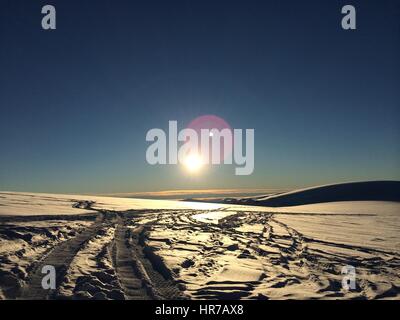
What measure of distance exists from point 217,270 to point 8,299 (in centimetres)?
414

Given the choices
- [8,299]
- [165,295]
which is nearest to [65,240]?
[8,299]

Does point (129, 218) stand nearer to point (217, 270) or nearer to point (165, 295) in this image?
point (217, 270)

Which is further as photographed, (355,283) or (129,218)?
(129,218)

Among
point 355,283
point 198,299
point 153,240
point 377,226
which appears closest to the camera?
point 198,299

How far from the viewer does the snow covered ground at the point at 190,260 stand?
6883 mm

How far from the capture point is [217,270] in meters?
8.25

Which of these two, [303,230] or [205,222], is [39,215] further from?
[303,230]

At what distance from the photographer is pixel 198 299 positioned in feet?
21.4

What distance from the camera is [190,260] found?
905 cm

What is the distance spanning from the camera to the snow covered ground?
6.88 metres

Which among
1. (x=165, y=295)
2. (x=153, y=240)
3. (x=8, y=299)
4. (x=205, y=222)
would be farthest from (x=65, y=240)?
(x=205, y=222)
